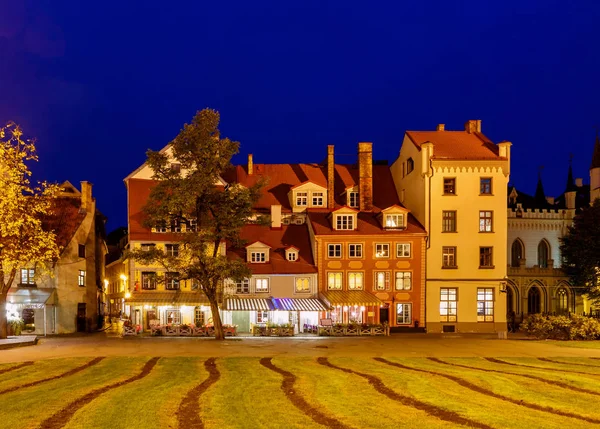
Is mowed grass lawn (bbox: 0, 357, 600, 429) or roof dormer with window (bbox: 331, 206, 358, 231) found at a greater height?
roof dormer with window (bbox: 331, 206, 358, 231)

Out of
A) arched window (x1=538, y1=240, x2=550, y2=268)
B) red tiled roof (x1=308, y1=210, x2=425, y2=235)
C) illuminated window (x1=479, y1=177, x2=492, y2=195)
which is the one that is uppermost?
illuminated window (x1=479, y1=177, x2=492, y2=195)

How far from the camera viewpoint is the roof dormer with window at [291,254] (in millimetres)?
50312

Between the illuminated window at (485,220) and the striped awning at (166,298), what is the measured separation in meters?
25.3

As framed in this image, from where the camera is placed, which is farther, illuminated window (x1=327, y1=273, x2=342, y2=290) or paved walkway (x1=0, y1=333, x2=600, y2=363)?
illuminated window (x1=327, y1=273, x2=342, y2=290)

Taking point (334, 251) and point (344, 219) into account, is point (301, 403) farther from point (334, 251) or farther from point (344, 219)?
point (344, 219)

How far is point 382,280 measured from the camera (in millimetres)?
50531

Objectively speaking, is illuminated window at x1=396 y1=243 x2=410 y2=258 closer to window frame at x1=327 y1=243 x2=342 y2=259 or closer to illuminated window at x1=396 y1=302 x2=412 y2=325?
illuminated window at x1=396 y1=302 x2=412 y2=325

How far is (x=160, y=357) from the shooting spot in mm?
29453

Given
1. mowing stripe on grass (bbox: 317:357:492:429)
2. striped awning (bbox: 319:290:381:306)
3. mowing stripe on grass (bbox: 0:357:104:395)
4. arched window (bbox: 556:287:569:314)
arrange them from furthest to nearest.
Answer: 1. arched window (bbox: 556:287:569:314)
2. striped awning (bbox: 319:290:381:306)
3. mowing stripe on grass (bbox: 0:357:104:395)
4. mowing stripe on grass (bbox: 317:357:492:429)

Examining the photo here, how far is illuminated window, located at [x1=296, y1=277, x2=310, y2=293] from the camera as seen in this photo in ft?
163

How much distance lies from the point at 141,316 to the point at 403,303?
22.8m

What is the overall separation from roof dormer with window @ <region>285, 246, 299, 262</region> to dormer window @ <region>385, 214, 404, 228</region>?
8489 mm

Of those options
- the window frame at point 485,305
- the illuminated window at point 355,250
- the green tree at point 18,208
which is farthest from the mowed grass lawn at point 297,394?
the window frame at point 485,305

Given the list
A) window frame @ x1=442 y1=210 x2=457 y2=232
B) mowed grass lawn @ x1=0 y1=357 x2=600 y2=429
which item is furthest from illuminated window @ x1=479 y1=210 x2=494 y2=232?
mowed grass lawn @ x1=0 y1=357 x2=600 y2=429
